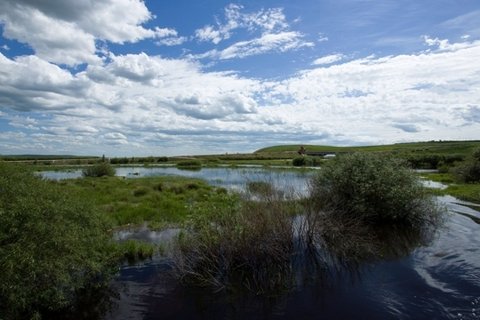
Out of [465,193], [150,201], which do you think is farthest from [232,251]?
[465,193]

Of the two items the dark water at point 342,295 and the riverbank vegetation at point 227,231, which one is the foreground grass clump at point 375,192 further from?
the dark water at point 342,295

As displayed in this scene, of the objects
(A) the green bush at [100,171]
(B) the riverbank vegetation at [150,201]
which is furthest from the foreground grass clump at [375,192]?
(A) the green bush at [100,171]

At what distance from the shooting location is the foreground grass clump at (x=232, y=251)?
47.1 ft

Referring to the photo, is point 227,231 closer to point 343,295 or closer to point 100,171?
point 343,295

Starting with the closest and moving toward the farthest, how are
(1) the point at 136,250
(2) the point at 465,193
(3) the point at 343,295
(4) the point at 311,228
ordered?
(3) the point at 343,295
(1) the point at 136,250
(4) the point at 311,228
(2) the point at 465,193

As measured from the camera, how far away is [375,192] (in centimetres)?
2245

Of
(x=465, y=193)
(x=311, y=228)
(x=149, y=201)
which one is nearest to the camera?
(x=311, y=228)

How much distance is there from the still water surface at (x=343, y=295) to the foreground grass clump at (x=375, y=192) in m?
5.04

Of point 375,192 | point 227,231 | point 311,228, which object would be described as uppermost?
point 375,192

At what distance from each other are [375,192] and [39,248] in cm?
1835

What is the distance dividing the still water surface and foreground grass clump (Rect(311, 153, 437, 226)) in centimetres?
504

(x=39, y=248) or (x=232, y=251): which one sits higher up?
(x=39, y=248)

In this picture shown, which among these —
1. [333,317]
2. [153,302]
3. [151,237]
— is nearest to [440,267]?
[333,317]

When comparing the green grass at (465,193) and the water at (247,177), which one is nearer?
the water at (247,177)
